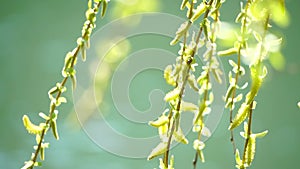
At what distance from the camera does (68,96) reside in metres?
1.34

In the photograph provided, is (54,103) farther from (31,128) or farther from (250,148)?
(250,148)

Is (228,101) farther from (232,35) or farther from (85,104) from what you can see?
(85,104)

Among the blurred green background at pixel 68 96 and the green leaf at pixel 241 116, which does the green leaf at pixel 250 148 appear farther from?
the blurred green background at pixel 68 96

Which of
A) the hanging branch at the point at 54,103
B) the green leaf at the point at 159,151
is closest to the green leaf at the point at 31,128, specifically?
the hanging branch at the point at 54,103

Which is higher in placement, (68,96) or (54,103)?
(68,96)

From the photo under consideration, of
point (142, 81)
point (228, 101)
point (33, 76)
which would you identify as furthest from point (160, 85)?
point (228, 101)

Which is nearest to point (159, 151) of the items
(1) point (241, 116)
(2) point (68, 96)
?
(1) point (241, 116)

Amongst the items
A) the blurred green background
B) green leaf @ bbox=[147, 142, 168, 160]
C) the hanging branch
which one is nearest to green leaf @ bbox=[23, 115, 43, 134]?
the hanging branch

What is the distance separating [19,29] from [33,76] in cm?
14

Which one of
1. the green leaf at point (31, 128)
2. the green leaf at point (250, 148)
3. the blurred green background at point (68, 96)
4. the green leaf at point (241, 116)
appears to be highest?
the blurred green background at point (68, 96)

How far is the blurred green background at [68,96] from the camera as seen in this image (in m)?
1.30

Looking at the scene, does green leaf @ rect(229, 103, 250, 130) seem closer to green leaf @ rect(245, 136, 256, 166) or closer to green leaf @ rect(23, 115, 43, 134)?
green leaf @ rect(245, 136, 256, 166)

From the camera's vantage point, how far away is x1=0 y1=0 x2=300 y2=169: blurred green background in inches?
51.2

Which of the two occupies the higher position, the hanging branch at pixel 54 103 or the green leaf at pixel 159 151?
the hanging branch at pixel 54 103
